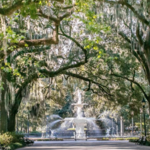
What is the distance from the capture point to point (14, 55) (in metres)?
15.3

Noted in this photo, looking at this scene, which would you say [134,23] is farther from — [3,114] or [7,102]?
[3,114]

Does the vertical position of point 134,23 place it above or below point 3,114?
above

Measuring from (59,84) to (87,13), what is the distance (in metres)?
13.2

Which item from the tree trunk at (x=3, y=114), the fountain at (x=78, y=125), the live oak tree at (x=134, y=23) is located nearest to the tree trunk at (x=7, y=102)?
the tree trunk at (x=3, y=114)

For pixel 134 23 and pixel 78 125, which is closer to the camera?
pixel 134 23

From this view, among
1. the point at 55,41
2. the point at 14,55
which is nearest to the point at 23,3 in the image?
the point at 55,41

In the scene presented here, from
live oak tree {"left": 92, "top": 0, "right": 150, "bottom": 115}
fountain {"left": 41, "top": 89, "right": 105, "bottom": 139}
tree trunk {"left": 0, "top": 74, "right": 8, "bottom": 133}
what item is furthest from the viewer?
fountain {"left": 41, "top": 89, "right": 105, "bottom": 139}

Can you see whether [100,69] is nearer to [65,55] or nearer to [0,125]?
[65,55]

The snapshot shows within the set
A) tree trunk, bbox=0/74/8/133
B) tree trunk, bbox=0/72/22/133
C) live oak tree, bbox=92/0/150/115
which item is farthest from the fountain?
tree trunk, bbox=0/74/8/133

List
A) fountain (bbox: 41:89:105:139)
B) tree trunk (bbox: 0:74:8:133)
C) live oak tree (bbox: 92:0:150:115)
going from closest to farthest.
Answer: live oak tree (bbox: 92:0:150:115), tree trunk (bbox: 0:74:8:133), fountain (bbox: 41:89:105:139)

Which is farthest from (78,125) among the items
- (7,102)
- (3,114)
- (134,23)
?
(134,23)

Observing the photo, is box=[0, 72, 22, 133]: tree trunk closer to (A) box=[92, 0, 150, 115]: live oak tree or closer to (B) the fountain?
(A) box=[92, 0, 150, 115]: live oak tree

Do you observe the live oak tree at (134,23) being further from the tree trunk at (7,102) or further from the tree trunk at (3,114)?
the tree trunk at (3,114)

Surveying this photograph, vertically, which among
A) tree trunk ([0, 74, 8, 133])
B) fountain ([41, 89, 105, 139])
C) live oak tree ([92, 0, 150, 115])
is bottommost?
fountain ([41, 89, 105, 139])
